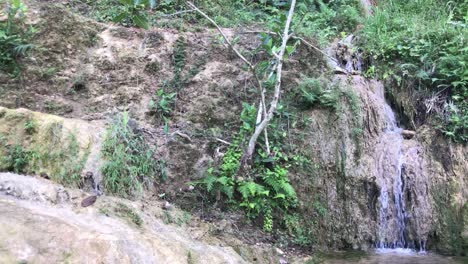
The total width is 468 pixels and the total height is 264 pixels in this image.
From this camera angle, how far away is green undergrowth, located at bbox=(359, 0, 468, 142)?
7102 mm

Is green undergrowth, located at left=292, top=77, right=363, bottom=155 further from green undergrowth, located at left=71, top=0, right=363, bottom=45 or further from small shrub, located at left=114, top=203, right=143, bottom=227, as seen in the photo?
small shrub, located at left=114, top=203, right=143, bottom=227

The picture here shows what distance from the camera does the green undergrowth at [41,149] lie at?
4.71 m

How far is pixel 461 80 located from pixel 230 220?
5029 millimetres

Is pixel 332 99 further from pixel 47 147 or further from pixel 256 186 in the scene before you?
pixel 47 147

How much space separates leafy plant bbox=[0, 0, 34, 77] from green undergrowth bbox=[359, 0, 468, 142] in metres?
6.21

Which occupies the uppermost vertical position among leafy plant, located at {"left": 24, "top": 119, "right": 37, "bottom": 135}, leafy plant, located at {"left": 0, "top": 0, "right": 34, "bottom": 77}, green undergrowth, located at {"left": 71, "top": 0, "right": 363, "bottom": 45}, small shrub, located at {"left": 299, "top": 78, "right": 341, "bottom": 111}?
green undergrowth, located at {"left": 71, "top": 0, "right": 363, "bottom": 45}

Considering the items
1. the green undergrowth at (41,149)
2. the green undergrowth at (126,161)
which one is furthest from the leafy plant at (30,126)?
the green undergrowth at (126,161)

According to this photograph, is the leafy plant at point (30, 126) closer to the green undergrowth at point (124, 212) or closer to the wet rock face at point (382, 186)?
the green undergrowth at point (124, 212)

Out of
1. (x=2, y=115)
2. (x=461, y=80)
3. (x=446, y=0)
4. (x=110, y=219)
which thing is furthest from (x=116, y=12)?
(x=446, y=0)

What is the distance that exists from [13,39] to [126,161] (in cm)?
311

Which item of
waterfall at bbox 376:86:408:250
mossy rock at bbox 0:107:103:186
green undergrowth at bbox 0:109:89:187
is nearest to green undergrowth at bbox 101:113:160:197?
mossy rock at bbox 0:107:103:186

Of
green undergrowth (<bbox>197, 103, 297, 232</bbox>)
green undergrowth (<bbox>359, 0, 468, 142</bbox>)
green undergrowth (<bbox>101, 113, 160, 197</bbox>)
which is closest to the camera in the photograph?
green undergrowth (<bbox>101, 113, 160, 197</bbox>)

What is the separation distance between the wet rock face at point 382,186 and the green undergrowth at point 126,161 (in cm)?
220

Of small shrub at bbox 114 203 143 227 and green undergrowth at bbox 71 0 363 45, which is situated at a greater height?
green undergrowth at bbox 71 0 363 45
